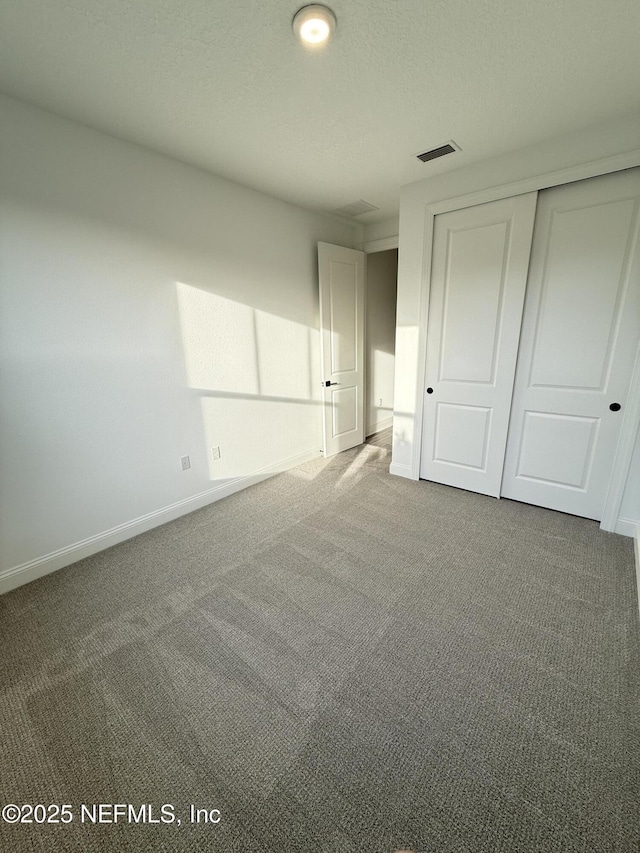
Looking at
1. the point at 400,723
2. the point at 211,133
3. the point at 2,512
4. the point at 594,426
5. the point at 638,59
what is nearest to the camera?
the point at 400,723

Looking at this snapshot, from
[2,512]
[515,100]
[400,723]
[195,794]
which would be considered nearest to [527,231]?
[515,100]

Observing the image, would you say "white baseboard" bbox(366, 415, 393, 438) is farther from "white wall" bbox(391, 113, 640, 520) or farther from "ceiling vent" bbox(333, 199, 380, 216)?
"ceiling vent" bbox(333, 199, 380, 216)

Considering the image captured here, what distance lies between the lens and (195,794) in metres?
1.09

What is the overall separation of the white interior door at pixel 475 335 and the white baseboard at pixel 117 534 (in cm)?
177

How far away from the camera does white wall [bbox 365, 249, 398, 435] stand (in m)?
4.52

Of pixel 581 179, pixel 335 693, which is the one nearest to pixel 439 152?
pixel 581 179

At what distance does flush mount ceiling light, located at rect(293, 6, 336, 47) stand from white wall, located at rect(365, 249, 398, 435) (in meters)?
3.08

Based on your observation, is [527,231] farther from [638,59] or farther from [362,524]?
[362,524]

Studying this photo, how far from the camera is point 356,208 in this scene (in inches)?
133

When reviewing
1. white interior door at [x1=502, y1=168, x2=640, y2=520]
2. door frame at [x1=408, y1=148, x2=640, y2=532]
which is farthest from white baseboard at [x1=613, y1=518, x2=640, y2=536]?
white interior door at [x1=502, y1=168, x2=640, y2=520]

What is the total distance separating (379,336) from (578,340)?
8.74 feet

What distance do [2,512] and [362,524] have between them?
226 cm

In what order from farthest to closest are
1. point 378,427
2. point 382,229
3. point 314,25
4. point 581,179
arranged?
point 378,427
point 382,229
point 581,179
point 314,25

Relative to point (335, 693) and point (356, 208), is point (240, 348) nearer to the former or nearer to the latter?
point (356, 208)
